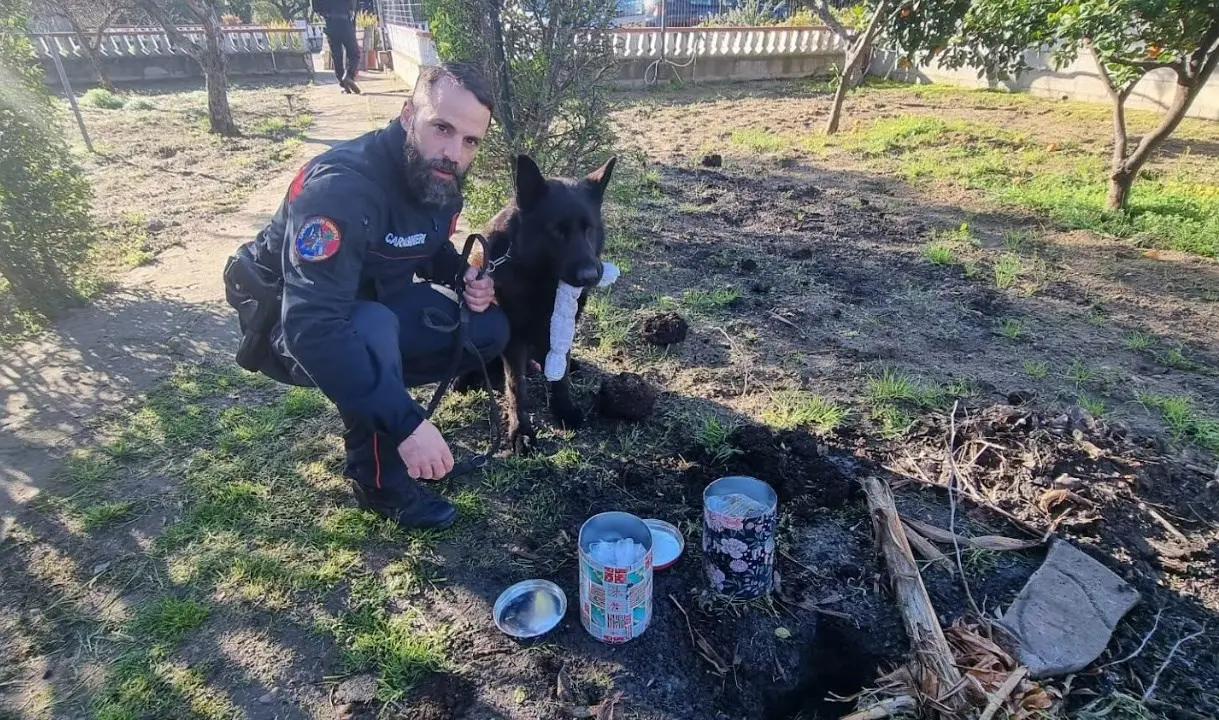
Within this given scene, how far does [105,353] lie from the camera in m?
3.92

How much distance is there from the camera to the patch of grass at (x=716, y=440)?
2898 millimetres

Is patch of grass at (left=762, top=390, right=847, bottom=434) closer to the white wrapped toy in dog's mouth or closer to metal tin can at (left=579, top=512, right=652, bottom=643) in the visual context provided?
the white wrapped toy in dog's mouth

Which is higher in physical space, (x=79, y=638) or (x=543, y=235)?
(x=543, y=235)

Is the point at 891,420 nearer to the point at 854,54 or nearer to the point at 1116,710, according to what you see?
the point at 1116,710

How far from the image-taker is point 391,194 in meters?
2.36

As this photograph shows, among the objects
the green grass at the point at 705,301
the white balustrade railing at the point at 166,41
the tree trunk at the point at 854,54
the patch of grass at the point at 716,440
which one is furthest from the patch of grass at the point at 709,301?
the white balustrade railing at the point at 166,41

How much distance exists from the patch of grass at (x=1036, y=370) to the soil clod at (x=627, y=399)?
2.16 meters

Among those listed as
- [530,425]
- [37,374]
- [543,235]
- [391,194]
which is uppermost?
[391,194]

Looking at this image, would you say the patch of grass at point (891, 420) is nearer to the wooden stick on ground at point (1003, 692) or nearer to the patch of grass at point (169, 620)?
the wooden stick on ground at point (1003, 692)

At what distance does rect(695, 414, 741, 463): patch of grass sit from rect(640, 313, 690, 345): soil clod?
843mm

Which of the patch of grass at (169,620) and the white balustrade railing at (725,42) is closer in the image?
the patch of grass at (169,620)

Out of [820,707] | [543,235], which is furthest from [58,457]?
[820,707]

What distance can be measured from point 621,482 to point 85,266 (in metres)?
4.34

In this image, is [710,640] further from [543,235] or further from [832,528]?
[543,235]
